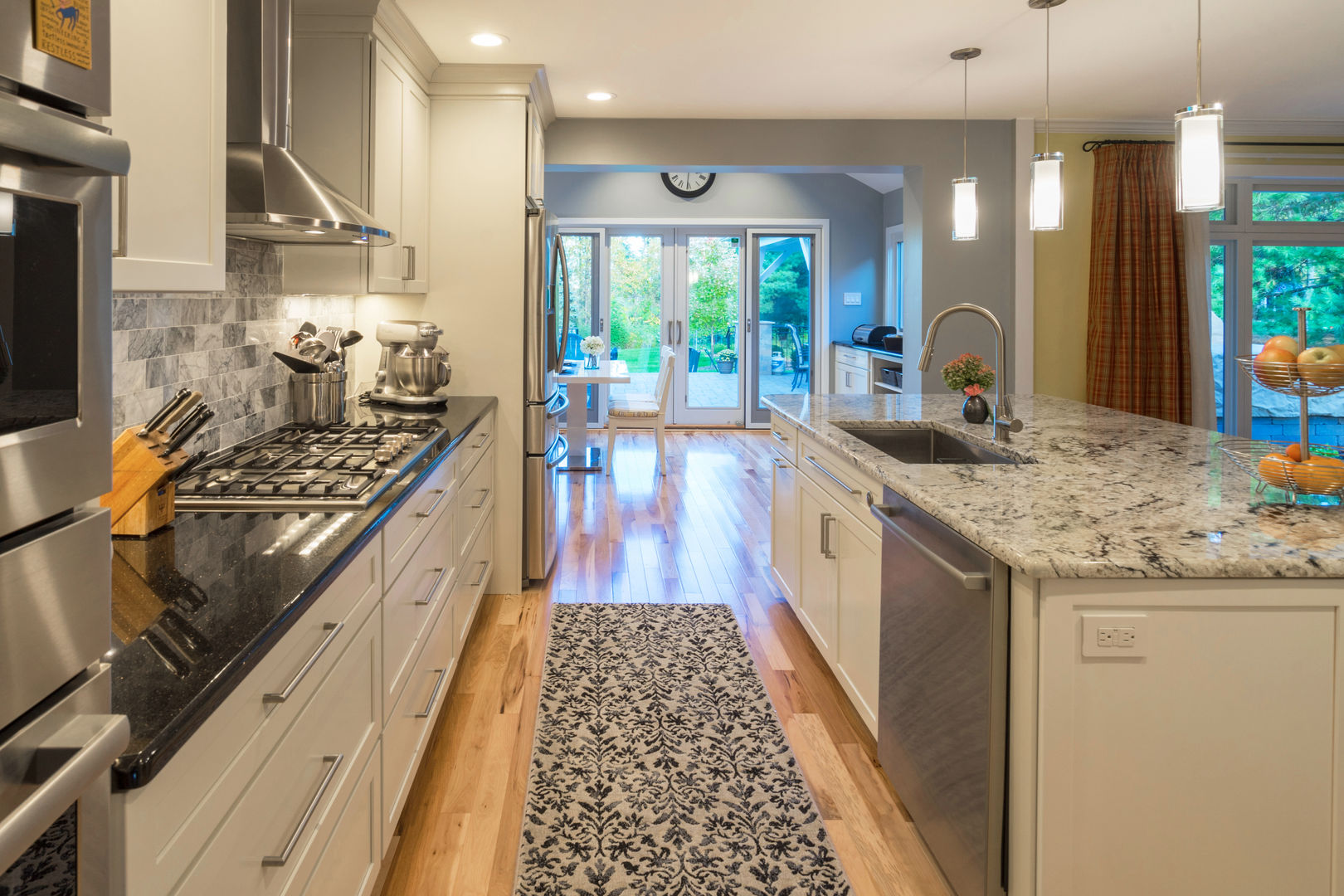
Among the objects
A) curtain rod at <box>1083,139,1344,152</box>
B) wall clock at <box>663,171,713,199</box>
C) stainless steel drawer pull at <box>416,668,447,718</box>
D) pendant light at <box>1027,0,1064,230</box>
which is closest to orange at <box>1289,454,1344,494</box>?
pendant light at <box>1027,0,1064,230</box>

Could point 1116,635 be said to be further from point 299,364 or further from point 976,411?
point 299,364

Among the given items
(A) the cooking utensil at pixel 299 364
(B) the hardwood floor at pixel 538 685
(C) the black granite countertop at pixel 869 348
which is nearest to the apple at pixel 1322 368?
(B) the hardwood floor at pixel 538 685

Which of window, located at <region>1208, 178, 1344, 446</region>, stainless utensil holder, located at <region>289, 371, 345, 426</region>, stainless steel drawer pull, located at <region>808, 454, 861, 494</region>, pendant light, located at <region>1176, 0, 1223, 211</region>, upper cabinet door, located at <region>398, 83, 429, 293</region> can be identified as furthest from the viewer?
window, located at <region>1208, 178, 1344, 446</region>

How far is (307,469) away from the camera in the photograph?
2232 mm

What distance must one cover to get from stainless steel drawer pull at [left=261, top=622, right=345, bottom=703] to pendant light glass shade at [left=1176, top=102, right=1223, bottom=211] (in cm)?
231

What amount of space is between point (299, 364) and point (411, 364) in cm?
73

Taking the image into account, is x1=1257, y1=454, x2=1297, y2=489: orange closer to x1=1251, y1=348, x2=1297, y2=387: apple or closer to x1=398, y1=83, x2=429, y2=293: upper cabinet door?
x1=1251, y1=348, x2=1297, y2=387: apple

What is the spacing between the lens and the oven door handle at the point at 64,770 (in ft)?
1.95

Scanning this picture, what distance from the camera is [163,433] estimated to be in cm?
178

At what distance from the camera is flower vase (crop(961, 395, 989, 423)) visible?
3205mm

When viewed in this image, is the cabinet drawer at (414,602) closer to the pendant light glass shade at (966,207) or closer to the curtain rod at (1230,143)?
the pendant light glass shade at (966,207)

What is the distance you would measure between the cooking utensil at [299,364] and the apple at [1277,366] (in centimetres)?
261

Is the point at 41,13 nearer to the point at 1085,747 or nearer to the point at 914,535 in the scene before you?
the point at 1085,747

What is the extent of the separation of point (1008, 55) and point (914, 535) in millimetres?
2923
